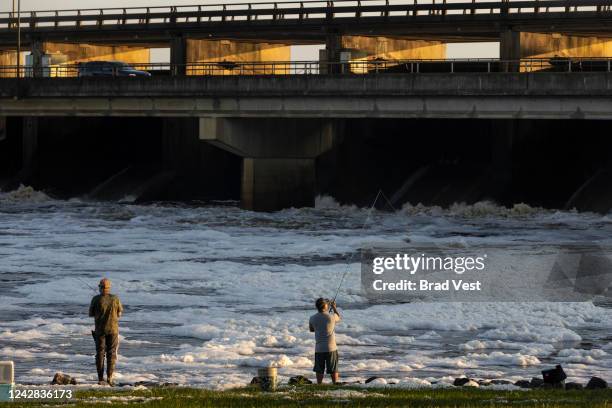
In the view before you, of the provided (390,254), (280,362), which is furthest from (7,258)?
(280,362)

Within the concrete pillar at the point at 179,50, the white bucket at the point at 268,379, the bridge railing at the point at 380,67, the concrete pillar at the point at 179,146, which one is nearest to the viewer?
the white bucket at the point at 268,379

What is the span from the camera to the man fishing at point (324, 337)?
20.4m

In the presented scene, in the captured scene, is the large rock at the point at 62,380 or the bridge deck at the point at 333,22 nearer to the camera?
the large rock at the point at 62,380

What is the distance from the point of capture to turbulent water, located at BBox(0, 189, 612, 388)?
24422mm

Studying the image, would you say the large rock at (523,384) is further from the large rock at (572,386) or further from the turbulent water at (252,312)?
the turbulent water at (252,312)

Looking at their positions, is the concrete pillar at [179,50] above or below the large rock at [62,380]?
above

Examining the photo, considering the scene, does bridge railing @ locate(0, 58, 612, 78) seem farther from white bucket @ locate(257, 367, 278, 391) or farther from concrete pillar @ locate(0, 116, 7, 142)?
white bucket @ locate(257, 367, 278, 391)

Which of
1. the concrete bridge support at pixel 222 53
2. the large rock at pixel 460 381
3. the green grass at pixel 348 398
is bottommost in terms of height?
the large rock at pixel 460 381

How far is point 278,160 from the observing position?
62656 millimetres

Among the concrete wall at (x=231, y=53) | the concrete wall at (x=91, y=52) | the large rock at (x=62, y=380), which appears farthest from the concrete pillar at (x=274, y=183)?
the large rock at (x=62, y=380)

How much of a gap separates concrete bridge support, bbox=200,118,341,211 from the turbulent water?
7.33m

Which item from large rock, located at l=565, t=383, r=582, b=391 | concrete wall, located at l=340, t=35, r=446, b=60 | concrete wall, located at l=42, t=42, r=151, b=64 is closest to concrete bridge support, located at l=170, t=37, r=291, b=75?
concrete wall, located at l=340, t=35, r=446, b=60

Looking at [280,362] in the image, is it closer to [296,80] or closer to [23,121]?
[296,80]

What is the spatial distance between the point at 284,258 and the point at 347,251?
3047mm
